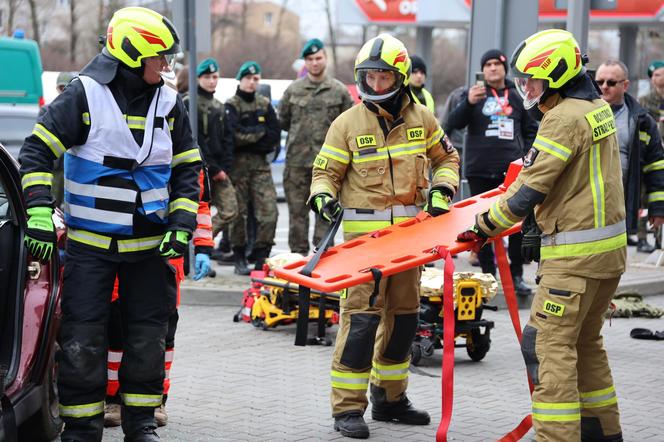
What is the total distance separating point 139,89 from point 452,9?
1995cm

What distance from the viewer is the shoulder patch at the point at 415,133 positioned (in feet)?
20.5

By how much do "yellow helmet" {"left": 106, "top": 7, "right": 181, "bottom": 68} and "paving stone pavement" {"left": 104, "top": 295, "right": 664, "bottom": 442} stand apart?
1.98 meters

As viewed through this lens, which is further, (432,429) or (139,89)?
(432,429)

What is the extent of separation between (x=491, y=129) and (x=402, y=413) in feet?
14.1

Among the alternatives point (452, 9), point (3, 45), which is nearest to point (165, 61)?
point (3, 45)

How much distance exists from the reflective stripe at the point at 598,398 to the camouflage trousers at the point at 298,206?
5726 mm

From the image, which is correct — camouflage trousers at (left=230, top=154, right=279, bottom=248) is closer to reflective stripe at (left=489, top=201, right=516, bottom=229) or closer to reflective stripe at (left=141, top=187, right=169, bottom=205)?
reflective stripe at (left=141, top=187, right=169, bottom=205)

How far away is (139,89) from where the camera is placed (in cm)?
538

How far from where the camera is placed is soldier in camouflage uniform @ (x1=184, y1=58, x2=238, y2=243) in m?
10.9

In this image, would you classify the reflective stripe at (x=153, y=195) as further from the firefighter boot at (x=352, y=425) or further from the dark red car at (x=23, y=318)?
the firefighter boot at (x=352, y=425)

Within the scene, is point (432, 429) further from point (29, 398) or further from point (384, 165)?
point (29, 398)

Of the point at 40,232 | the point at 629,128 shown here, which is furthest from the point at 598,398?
the point at 629,128

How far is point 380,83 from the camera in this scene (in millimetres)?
6164

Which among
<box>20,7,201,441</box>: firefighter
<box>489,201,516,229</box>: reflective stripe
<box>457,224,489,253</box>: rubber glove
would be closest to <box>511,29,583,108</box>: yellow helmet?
<box>489,201,516,229</box>: reflective stripe
